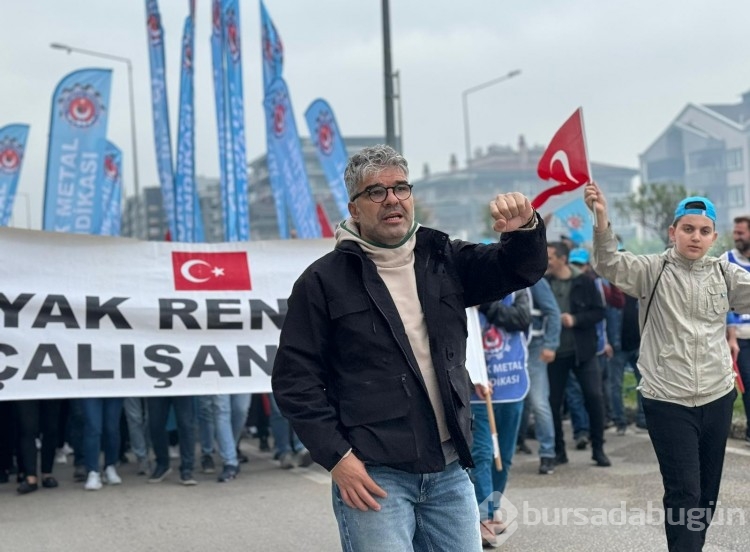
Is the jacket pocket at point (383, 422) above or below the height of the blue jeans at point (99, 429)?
above

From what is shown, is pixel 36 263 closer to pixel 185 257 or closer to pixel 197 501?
pixel 185 257

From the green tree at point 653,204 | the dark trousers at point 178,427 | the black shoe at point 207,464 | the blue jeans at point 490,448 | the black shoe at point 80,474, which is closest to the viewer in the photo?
the blue jeans at point 490,448

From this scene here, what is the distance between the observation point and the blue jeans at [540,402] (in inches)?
320

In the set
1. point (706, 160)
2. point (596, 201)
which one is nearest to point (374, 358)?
point (596, 201)

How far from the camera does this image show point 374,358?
9.86 ft

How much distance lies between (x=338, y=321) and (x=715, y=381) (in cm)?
229

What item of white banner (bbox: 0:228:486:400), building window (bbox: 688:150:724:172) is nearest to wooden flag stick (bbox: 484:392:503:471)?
white banner (bbox: 0:228:486:400)

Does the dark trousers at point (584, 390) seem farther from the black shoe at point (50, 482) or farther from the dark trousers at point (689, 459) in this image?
the black shoe at point (50, 482)

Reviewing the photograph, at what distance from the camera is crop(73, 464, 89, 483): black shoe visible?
8695mm

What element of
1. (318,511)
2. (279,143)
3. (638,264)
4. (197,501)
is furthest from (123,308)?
(279,143)

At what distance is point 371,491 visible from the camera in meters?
2.98

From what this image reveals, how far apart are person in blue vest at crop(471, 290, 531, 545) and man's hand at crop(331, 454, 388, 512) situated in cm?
283

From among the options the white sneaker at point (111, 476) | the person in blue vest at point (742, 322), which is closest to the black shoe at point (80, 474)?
the white sneaker at point (111, 476)

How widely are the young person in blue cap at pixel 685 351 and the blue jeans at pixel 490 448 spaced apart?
1.23 meters
